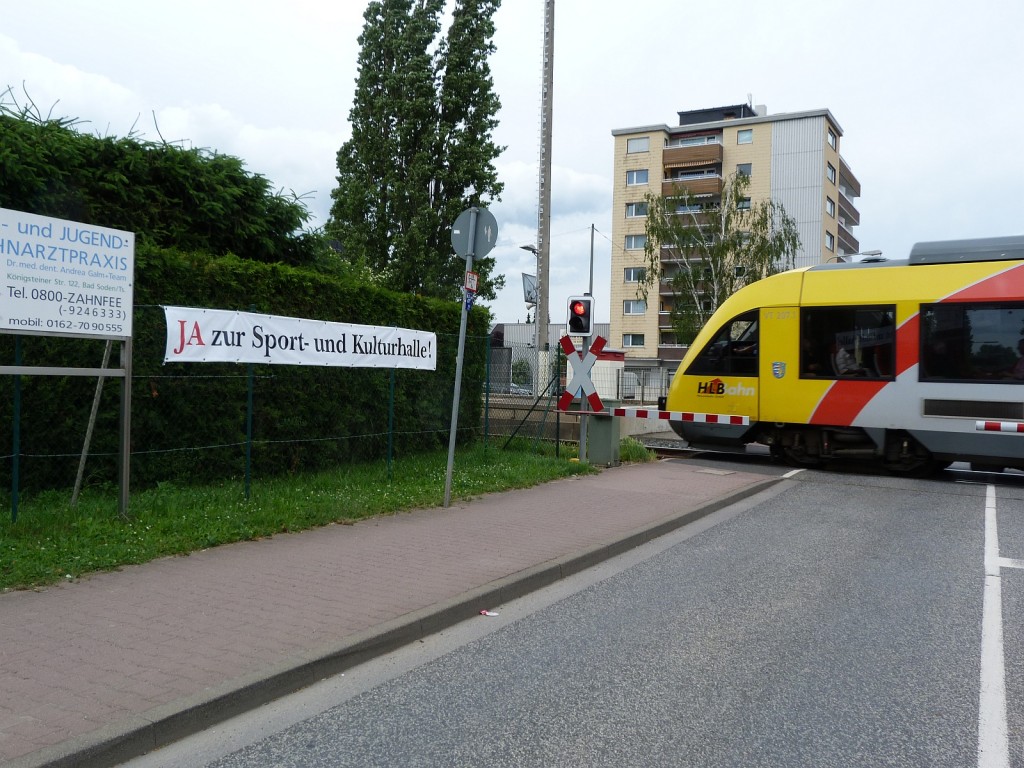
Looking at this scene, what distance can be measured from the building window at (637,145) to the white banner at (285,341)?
56.6 metres

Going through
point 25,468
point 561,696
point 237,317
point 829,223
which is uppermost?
point 829,223

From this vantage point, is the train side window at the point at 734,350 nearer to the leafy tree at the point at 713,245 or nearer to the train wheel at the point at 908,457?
the train wheel at the point at 908,457

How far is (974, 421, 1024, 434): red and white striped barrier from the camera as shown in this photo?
12.6 meters

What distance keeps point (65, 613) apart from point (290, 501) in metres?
3.52

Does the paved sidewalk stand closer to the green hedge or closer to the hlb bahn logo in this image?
the green hedge

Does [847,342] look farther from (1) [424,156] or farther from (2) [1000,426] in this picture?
(1) [424,156]

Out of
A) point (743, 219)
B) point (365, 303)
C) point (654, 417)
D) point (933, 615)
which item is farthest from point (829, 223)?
point (933, 615)

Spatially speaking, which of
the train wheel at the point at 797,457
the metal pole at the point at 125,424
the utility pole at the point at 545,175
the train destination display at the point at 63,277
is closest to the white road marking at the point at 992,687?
the metal pole at the point at 125,424

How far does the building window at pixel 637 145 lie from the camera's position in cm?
6453

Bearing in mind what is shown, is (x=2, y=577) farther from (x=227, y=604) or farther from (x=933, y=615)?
(x=933, y=615)

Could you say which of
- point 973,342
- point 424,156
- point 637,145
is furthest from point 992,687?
point 637,145

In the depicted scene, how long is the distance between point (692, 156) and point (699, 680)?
61.5 metres

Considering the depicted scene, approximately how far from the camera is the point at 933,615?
590 cm

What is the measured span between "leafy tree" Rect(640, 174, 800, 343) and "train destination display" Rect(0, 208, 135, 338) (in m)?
35.0
